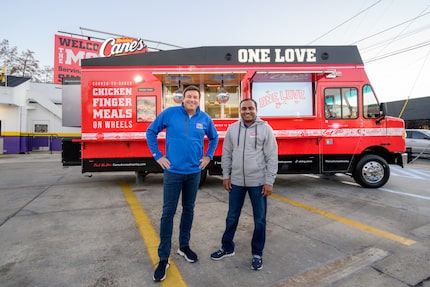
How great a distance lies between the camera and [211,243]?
3.37 m

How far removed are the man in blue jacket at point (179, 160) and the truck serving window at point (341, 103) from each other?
4806mm

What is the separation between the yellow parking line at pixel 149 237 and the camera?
99.3 inches

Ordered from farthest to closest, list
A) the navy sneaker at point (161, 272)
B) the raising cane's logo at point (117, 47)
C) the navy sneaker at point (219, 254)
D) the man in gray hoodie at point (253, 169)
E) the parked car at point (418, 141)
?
the parked car at point (418, 141) < the raising cane's logo at point (117, 47) < the navy sneaker at point (219, 254) < the man in gray hoodie at point (253, 169) < the navy sneaker at point (161, 272)

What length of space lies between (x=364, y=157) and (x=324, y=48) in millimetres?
2919

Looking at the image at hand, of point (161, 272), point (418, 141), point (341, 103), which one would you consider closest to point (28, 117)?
point (341, 103)

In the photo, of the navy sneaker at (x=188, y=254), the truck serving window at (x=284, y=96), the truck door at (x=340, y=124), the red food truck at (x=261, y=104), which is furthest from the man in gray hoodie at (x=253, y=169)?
the truck door at (x=340, y=124)

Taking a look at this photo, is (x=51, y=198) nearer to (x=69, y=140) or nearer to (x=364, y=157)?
(x=69, y=140)

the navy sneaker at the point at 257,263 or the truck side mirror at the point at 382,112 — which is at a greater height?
the truck side mirror at the point at 382,112

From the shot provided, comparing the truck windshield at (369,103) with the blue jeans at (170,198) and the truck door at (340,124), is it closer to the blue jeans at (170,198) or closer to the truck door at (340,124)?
the truck door at (340,124)

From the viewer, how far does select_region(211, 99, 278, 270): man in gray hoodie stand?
277 centimetres

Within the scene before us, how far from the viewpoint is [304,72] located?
6.13 metres

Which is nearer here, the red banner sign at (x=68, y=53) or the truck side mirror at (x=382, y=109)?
the truck side mirror at (x=382, y=109)

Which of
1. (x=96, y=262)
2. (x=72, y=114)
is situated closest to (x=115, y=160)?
(x=72, y=114)

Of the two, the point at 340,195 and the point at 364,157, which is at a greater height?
the point at 364,157
